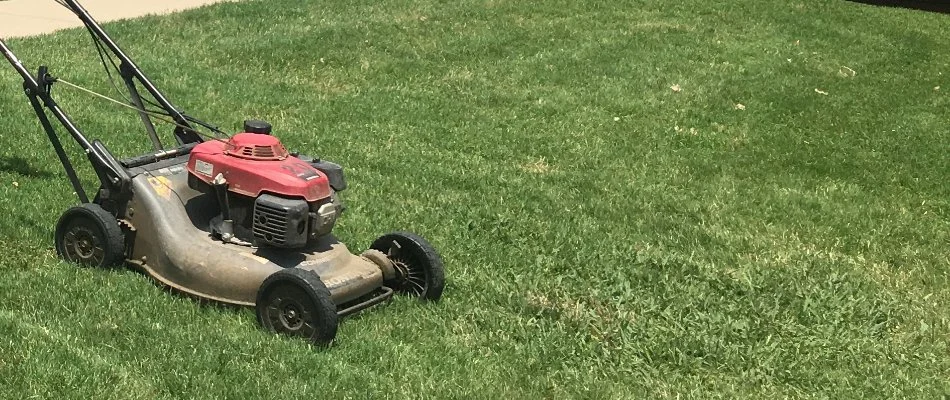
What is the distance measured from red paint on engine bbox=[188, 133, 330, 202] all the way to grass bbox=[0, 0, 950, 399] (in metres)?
0.58

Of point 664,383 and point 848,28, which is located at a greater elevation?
point 664,383

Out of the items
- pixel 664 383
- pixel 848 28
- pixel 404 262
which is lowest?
pixel 848 28

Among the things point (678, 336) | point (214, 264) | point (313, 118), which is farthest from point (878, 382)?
point (313, 118)

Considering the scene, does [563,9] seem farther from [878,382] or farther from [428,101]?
[878,382]

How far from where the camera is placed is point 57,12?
12344mm

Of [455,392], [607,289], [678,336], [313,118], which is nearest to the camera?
[455,392]

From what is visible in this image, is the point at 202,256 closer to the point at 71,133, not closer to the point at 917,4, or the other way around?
the point at 71,133

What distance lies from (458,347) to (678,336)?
1.06 metres

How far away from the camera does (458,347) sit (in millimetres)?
4355

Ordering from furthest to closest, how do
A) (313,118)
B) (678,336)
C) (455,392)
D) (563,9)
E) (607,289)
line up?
1. (563,9)
2. (313,118)
3. (607,289)
4. (678,336)
5. (455,392)

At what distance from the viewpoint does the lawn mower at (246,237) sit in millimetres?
4141

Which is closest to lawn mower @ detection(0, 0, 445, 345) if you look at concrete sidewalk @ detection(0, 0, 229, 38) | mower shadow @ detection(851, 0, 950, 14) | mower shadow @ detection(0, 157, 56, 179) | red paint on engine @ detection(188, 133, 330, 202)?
red paint on engine @ detection(188, 133, 330, 202)

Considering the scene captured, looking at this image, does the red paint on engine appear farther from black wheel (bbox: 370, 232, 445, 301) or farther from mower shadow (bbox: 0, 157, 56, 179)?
mower shadow (bbox: 0, 157, 56, 179)

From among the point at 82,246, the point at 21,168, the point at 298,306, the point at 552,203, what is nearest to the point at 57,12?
the point at 21,168
